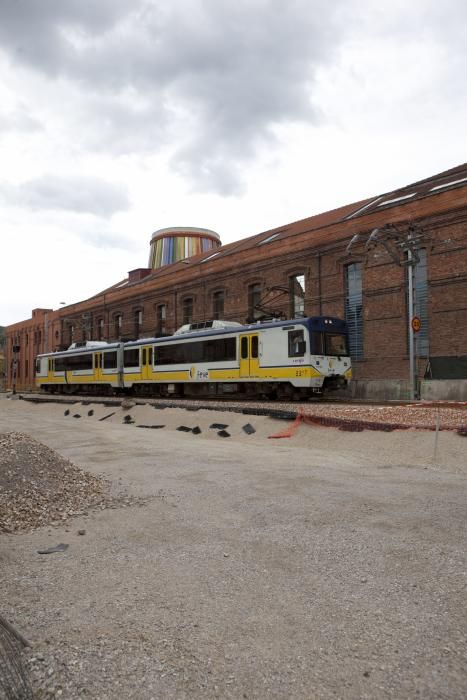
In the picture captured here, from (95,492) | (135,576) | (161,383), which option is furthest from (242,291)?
(135,576)

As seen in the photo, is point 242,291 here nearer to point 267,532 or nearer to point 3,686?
point 267,532

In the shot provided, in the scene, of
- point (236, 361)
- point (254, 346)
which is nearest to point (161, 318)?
point (236, 361)

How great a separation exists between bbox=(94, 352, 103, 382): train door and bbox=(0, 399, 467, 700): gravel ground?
22.2m

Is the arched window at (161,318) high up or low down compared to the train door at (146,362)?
up

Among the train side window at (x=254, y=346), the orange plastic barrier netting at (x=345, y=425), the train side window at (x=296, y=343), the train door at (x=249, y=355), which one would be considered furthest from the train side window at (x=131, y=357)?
the orange plastic barrier netting at (x=345, y=425)

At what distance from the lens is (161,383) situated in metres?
24.6

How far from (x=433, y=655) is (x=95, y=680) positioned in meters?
1.81

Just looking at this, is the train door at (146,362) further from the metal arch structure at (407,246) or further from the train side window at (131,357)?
the metal arch structure at (407,246)

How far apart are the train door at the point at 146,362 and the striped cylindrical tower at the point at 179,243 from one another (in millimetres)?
36326

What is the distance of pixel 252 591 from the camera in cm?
358

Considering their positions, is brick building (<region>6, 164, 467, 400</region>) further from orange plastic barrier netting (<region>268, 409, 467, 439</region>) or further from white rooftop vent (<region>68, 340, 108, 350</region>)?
orange plastic barrier netting (<region>268, 409, 467, 439</region>)

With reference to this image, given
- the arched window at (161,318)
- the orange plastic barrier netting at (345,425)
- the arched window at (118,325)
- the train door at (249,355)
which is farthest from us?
the arched window at (118,325)

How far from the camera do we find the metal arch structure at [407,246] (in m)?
18.7

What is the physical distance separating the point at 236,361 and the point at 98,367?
39.4ft
